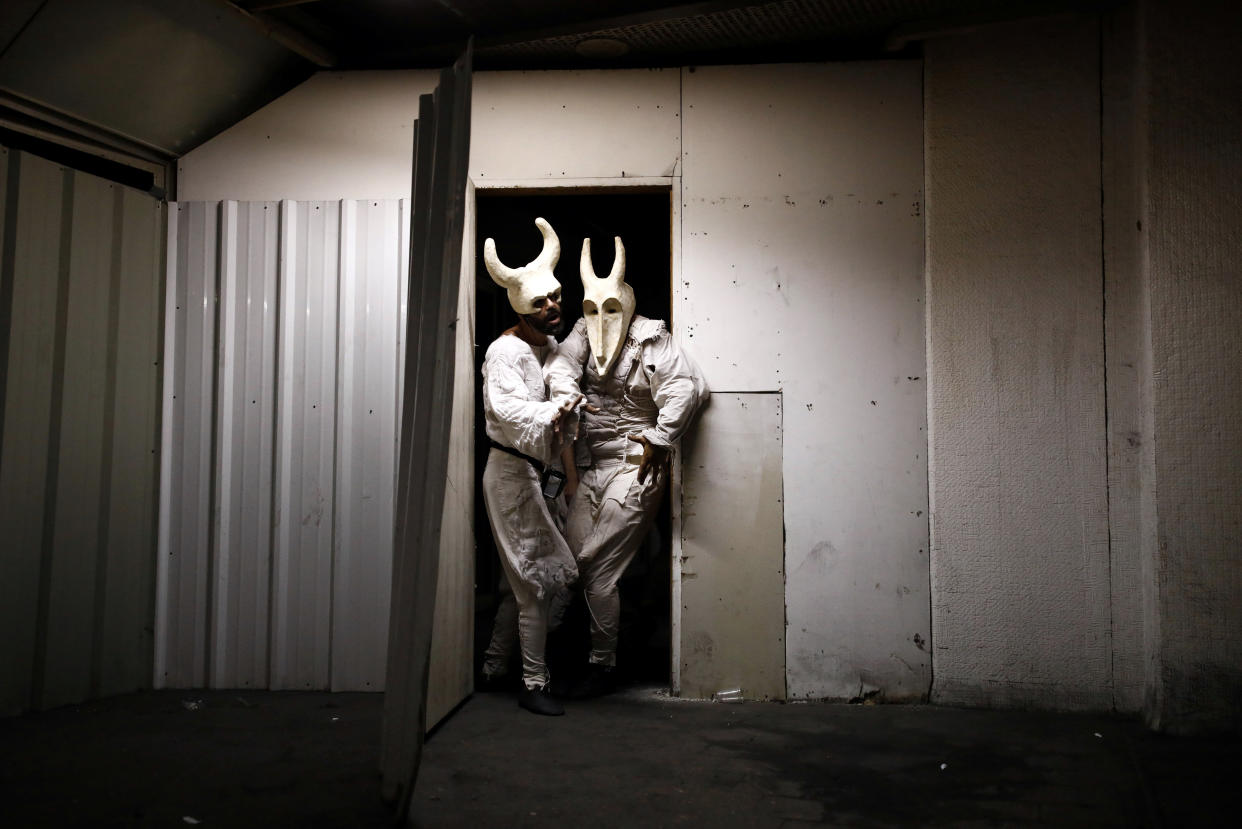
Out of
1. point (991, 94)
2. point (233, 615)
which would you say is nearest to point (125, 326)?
point (233, 615)

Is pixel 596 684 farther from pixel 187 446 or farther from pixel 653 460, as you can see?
pixel 187 446

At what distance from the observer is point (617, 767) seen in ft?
9.39

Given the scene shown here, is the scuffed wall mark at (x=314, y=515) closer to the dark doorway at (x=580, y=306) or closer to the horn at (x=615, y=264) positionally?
the dark doorway at (x=580, y=306)

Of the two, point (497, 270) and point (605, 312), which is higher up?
point (497, 270)

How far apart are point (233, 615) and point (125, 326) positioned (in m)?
1.37

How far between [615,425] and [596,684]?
46.3 inches

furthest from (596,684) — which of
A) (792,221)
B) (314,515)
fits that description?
(792,221)

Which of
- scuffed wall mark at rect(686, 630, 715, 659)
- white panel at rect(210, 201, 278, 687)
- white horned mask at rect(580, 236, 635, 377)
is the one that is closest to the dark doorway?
scuffed wall mark at rect(686, 630, 715, 659)

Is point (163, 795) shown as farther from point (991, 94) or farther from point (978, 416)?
point (991, 94)

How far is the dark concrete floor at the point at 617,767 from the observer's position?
246cm

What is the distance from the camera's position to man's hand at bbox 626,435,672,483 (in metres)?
3.66

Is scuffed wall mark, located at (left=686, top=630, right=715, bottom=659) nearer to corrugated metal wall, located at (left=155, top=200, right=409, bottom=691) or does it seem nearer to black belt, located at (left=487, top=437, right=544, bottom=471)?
black belt, located at (left=487, top=437, right=544, bottom=471)

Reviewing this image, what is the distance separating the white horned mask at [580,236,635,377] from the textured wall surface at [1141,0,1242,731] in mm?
2198

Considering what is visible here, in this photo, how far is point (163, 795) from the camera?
259 cm
